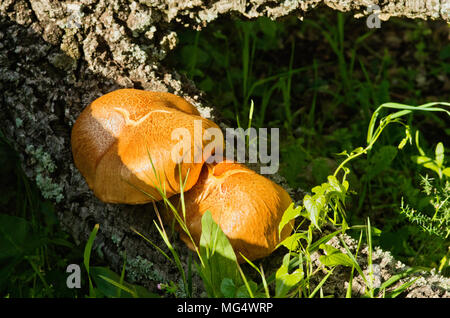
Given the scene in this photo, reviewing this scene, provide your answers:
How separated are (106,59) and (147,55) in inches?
10.9

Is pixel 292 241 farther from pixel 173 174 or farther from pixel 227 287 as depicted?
pixel 173 174

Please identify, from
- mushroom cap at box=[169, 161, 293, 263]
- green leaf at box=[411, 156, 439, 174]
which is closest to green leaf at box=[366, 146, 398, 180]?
green leaf at box=[411, 156, 439, 174]

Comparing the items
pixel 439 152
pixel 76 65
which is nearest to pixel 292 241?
pixel 439 152

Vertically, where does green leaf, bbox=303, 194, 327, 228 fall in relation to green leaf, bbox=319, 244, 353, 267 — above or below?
above

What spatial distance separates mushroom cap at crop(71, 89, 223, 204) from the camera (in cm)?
262

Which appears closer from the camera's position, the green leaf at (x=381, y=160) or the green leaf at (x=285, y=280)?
the green leaf at (x=285, y=280)

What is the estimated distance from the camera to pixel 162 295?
2.95 metres

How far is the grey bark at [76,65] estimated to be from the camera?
3.14 m

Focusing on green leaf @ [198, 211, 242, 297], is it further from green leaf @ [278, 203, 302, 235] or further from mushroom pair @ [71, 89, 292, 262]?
green leaf @ [278, 203, 302, 235]

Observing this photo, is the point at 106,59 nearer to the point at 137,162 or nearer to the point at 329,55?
the point at 137,162

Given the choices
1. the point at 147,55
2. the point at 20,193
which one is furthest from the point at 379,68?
the point at 20,193

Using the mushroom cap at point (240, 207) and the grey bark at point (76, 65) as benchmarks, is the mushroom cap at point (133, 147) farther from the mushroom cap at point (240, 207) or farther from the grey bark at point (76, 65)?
the grey bark at point (76, 65)

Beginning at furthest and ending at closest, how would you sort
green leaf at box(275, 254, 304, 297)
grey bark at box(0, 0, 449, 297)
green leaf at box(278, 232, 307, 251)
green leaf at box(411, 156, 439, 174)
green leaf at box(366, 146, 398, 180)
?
1. green leaf at box(366, 146, 398, 180)
2. green leaf at box(411, 156, 439, 174)
3. grey bark at box(0, 0, 449, 297)
4. green leaf at box(278, 232, 307, 251)
5. green leaf at box(275, 254, 304, 297)

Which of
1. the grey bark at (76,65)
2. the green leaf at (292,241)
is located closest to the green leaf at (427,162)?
the grey bark at (76,65)
